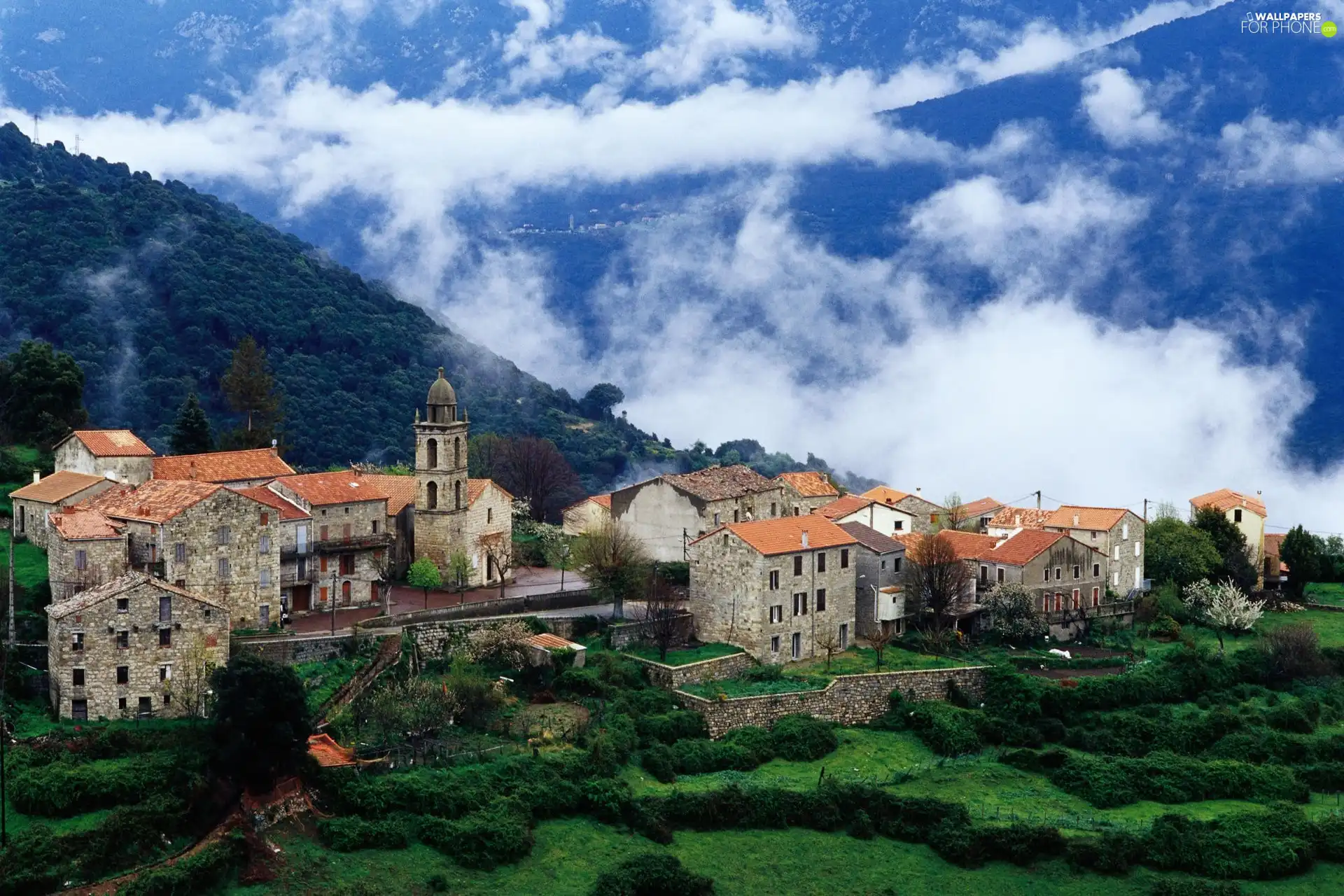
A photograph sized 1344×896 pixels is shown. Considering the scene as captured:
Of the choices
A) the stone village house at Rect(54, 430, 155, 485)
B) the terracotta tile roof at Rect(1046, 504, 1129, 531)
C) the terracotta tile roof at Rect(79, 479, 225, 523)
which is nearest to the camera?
the terracotta tile roof at Rect(79, 479, 225, 523)

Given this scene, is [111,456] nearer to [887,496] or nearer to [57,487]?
[57,487]

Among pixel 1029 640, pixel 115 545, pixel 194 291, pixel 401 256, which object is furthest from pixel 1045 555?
pixel 401 256

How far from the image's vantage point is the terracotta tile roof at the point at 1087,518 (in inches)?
2990

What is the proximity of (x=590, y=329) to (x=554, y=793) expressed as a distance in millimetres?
136191

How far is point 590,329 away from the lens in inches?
7229

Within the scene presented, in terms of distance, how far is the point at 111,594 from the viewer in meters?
47.7

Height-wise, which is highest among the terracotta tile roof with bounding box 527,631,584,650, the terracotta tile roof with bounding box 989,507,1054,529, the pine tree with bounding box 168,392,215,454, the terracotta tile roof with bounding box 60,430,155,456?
the pine tree with bounding box 168,392,215,454

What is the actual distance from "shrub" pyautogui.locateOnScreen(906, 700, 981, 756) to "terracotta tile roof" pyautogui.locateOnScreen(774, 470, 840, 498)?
901 inches

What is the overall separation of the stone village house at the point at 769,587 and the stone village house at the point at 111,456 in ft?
72.6

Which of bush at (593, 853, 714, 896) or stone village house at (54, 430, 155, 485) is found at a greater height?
stone village house at (54, 430, 155, 485)

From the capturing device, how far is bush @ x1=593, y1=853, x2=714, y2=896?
4641 cm

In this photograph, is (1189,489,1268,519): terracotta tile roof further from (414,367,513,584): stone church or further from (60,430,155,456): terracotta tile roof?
(60,430,155,456): terracotta tile roof

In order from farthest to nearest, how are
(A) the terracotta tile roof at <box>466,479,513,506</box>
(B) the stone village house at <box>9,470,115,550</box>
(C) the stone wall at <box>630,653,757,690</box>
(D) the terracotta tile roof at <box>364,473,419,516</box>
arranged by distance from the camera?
1. (D) the terracotta tile roof at <box>364,473,419,516</box>
2. (A) the terracotta tile roof at <box>466,479,513,506</box>
3. (B) the stone village house at <box>9,470,115,550</box>
4. (C) the stone wall at <box>630,653,757,690</box>

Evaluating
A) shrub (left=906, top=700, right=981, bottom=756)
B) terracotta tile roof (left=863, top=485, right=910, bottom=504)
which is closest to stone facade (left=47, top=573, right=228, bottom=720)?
shrub (left=906, top=700, right=981, bottom=756)
